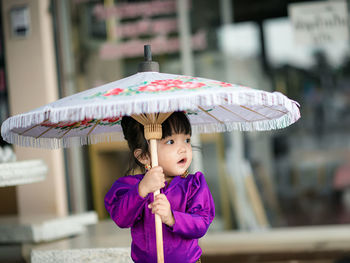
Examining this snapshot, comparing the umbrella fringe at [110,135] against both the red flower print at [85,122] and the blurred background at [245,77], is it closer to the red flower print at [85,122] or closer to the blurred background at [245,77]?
the red flower print at [85,122]

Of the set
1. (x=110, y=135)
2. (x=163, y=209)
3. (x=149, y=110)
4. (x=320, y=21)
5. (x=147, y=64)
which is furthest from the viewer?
(x=320, y=21)

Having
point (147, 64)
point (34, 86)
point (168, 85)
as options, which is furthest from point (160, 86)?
point (34, 86)

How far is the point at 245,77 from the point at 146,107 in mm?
4003

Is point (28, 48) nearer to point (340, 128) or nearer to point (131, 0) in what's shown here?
point (131, 0)

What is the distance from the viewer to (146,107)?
6.15 ft

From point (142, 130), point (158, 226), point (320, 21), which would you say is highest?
point (320, 21)

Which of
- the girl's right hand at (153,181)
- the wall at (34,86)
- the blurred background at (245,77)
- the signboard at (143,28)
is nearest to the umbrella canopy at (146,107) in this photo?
the girl's right hand at (153,181)

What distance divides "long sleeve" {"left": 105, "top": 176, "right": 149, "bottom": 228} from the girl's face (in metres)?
0.17

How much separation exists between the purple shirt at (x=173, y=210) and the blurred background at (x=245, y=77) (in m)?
3.29

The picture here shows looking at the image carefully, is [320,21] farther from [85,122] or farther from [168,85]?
[168,85]

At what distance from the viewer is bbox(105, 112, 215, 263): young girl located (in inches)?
87.8

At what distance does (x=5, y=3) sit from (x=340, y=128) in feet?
13.0

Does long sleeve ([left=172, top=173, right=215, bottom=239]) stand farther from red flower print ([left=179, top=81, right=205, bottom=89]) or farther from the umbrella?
red flower print ([left=179, top=81, right=205, bottom=89])

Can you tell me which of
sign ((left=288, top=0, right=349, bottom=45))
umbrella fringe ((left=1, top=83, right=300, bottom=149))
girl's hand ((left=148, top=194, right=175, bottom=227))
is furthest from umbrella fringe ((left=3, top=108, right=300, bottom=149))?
sign ((left=288, top=0, right=349, bottom=45))
